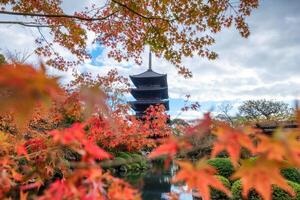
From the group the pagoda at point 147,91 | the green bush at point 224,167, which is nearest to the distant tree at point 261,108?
the pagoda at point 147,91

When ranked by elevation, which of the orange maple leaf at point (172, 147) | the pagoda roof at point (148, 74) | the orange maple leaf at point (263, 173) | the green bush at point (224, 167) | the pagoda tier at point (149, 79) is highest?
the pagoda roof at point (148, 74)

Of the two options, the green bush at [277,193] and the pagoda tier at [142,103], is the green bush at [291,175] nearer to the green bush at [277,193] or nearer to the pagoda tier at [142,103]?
the green bush at [277,193]

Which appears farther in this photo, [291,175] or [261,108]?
[261,108]

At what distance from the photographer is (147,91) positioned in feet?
131

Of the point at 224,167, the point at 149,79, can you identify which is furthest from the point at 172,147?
the point at 149,79

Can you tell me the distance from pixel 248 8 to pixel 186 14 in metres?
1.12

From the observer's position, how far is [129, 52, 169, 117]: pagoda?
129ft

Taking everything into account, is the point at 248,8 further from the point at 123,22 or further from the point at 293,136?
the point at 293,136

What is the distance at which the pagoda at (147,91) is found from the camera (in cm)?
3947

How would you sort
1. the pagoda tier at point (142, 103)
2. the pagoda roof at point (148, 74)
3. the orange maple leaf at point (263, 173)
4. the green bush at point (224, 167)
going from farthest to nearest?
the pagoda roof at point (148, 74) < the pagoda tier at point (142, 103) < the green bush at point (224, 167) < the orange maple leaf at point (263, 173)

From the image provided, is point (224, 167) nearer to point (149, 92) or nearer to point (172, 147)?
point (172, 147)

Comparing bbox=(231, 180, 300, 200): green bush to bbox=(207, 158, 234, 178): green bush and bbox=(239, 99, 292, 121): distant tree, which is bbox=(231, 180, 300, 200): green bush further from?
bbox=(239, 99, 292, 121): distant tree

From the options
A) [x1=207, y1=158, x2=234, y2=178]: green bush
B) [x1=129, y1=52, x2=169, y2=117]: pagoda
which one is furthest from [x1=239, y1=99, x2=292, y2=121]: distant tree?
[x1=207, y1=158, x2=234, y2=178]: green bush

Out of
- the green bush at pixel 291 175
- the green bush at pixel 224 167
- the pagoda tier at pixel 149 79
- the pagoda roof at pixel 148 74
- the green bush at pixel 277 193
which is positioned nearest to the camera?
the green bush at pixel 277 193
